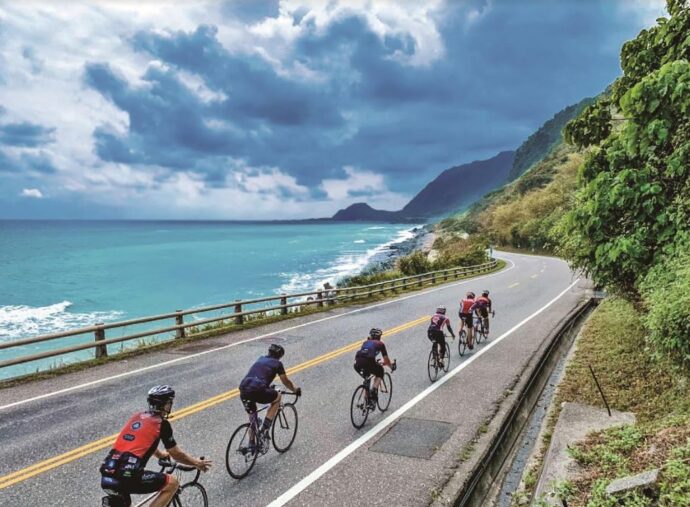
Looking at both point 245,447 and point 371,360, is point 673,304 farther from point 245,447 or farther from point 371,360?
point 245,447

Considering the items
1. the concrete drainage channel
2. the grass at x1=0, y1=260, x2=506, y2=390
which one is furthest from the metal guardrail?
the concrete drainage channel

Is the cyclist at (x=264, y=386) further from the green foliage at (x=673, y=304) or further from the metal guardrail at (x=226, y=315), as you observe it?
the metal guardrail at (x=226, y=315)

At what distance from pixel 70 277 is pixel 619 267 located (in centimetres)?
8779

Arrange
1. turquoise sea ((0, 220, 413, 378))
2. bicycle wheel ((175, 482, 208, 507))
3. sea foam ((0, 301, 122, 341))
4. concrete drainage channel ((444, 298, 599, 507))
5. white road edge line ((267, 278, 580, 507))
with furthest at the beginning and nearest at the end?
turquoise sea ((0, 220, 413, 378))
sea foam ((0, 301, 122, 341))
concrete drainage channel ((444, 298, 599, 507))
white road edge line ((267, 278, 580, 507))
bicycle wheel ((175, 482, 208, 507))

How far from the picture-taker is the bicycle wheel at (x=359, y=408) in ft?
29.0

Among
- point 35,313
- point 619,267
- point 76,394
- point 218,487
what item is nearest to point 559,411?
point 619,267

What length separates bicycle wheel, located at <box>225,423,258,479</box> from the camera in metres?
6.97

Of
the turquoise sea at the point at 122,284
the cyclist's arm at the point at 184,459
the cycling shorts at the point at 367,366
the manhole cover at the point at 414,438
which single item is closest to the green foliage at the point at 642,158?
the manhole cover at the point at 414,438

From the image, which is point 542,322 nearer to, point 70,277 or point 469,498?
point 469,498

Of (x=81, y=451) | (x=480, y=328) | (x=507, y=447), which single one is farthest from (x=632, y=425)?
(x=81, y=451)

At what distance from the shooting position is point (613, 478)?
20.0 ft

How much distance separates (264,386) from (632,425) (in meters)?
6.39

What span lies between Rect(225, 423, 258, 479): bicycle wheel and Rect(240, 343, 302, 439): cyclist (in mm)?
288

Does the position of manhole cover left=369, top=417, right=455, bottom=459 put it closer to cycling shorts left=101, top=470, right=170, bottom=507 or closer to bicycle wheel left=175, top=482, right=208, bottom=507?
bicycle wheel left=175, top=482, right=208, bottom=507
